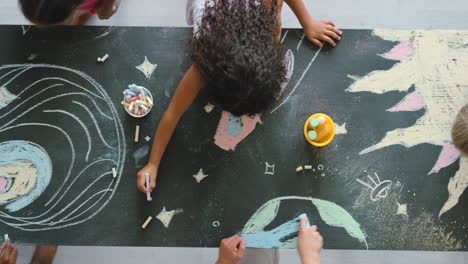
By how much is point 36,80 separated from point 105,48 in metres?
0.21

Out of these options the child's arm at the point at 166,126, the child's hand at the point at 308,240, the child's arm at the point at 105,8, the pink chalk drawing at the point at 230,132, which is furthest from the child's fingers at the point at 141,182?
the child's arm at the point at 105,8

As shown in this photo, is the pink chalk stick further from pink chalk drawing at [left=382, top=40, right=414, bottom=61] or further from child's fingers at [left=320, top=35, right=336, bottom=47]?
pink chalk drawing at [left=382, top=40, right=414, bottom=61]

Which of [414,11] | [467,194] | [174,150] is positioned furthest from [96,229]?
[414,11]

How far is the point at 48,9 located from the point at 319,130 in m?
0.77

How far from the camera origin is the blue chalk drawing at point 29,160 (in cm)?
100

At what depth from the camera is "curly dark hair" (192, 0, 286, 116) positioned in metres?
0.78

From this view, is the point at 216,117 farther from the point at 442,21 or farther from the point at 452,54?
the point at 442,21

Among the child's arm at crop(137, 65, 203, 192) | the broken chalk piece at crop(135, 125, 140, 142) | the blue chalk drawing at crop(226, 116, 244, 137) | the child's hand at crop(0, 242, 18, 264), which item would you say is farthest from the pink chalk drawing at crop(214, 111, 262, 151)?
the child's hand at crop(0, 242, 18, 264)

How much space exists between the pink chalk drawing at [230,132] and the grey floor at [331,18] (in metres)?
0.52

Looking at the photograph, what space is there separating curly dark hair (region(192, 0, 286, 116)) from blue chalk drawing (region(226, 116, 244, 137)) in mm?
186

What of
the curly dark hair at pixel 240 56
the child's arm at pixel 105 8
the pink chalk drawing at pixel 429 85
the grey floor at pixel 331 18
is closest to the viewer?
the curly dark hair at pixel 240 56

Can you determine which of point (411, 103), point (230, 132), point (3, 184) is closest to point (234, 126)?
point (230, 132)

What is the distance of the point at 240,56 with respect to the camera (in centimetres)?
78

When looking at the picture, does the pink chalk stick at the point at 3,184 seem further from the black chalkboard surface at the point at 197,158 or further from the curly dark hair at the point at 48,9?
the curly dark hair at the point at 48,9
